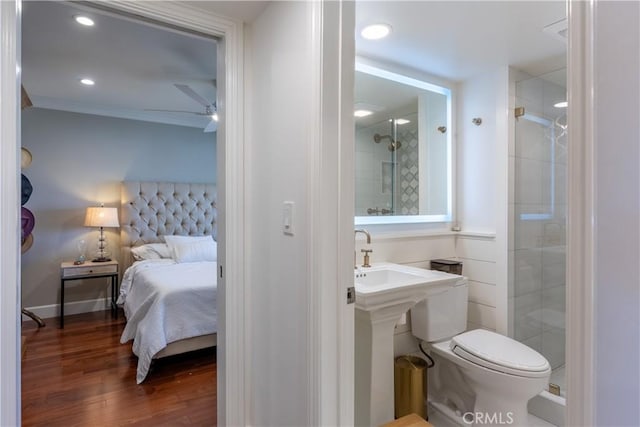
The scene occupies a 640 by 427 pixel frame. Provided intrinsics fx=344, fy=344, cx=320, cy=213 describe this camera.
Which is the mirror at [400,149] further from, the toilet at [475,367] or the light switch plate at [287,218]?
the light switch plate at [287,218]

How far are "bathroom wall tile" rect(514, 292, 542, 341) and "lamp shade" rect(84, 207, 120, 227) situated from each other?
13.1ft

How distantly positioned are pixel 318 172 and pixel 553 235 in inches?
82.9

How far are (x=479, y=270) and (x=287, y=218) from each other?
1.80 metres

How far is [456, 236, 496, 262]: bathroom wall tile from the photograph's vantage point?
8.04ft

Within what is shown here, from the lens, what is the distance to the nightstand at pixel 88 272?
3584mm

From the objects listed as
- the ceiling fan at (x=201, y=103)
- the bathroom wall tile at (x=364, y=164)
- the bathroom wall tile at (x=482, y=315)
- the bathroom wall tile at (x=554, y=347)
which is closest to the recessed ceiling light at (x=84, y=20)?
the ceiling fan at (x=201, y=103)

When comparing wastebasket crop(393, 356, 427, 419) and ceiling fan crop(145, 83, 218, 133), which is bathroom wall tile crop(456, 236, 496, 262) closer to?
wastebasket crop(393, 356, 427, 419)

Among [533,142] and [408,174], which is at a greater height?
[533,142]

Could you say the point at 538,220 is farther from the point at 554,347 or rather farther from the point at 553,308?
the point at 554,347

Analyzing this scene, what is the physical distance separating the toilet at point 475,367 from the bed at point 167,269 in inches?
65.2

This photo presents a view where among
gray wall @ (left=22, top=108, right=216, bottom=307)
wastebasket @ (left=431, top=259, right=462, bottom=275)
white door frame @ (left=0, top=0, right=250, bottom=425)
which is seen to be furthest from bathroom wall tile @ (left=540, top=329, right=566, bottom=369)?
gray wall @ (left=22, top=108, right=216, bottom=307)

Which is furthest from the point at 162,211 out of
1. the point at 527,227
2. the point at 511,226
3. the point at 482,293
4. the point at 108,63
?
the point at 527,227

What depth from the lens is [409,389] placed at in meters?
1.98

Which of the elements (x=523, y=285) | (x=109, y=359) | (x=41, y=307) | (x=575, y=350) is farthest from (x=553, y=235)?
(x=41, y=307)
